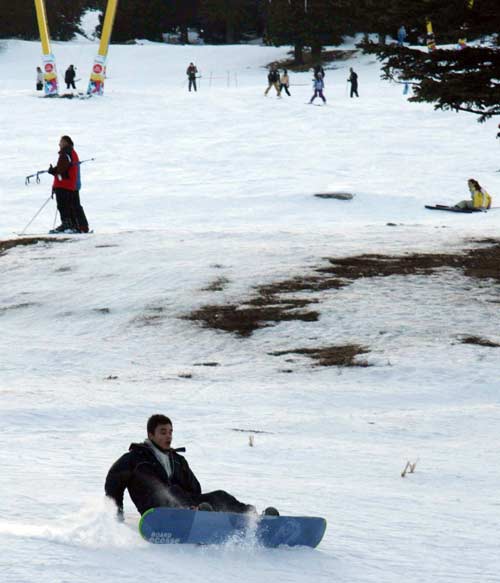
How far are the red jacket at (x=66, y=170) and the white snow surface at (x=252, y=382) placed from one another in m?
1.18

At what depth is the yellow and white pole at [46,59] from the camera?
1731 inches

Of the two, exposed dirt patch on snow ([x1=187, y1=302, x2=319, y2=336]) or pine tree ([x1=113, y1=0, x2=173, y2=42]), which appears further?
pine tree ([x1=113, y1=0, x2=173, y2=42])

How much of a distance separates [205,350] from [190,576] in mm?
7664

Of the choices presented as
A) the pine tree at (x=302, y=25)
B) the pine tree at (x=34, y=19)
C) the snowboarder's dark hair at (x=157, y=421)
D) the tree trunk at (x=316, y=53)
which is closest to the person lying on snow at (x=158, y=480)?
the snowboarder's dark hair at (x=157, y=421)

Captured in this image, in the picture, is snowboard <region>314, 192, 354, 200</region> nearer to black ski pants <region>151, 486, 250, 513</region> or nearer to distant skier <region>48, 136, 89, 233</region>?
distant skier <region>48, 136, 89, 233</region>

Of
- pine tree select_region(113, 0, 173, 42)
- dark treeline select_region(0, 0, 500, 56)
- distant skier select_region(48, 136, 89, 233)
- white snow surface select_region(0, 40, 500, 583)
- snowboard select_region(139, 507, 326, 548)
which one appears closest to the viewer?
snowboard select_region(139, 507, 326, 548)

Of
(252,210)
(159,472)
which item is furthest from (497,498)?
(252,210)

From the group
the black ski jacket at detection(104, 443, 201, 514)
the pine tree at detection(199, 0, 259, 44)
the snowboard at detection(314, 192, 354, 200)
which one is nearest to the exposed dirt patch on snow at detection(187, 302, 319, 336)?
the black ski jacket at detection(104, 443, 201, 514)

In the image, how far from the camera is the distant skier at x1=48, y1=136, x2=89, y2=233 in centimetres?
1861

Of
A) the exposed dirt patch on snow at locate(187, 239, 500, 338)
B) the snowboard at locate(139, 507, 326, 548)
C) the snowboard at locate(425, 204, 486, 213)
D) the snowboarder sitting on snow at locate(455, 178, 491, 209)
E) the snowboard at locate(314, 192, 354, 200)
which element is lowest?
the snowboard at locate(425, 204, 486, 213)

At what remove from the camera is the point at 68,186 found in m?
18.9

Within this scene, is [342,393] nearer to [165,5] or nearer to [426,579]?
[426,579]

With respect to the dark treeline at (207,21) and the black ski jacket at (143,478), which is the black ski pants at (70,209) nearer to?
the black ski jacket at (143,478)

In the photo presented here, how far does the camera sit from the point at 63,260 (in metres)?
17.3
